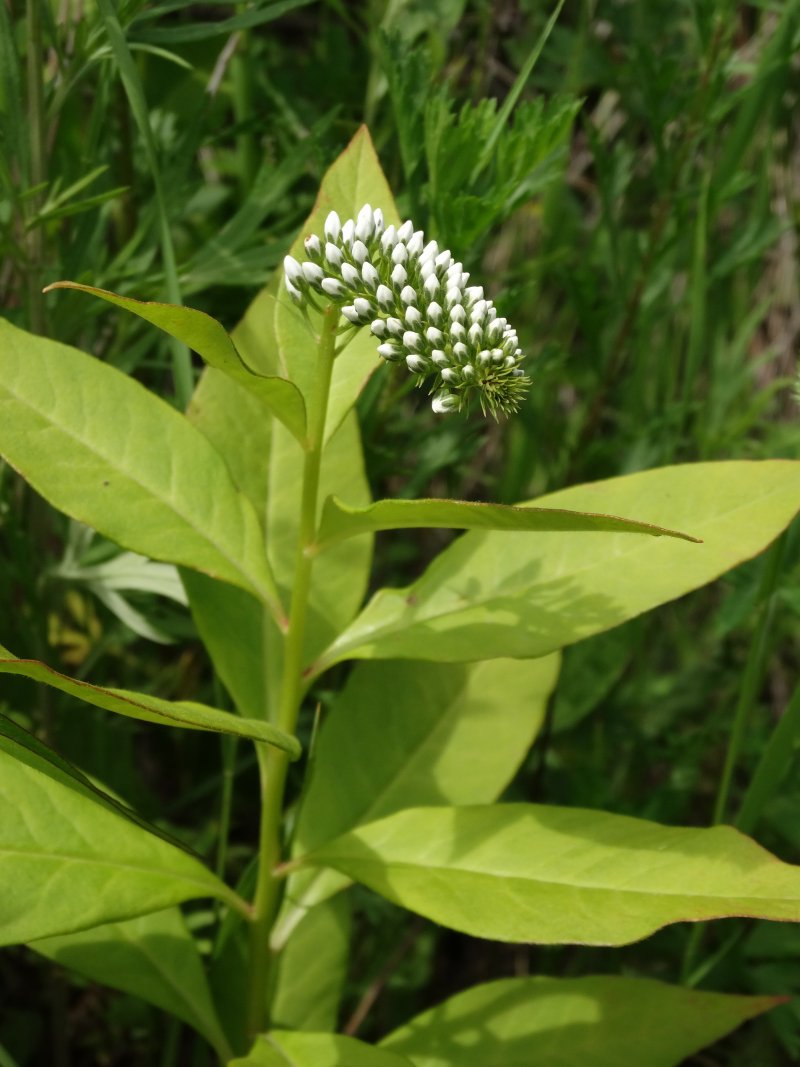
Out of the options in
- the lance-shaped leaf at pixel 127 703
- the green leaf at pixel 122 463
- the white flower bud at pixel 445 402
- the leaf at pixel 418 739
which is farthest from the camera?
the leaf at pixel 418 739

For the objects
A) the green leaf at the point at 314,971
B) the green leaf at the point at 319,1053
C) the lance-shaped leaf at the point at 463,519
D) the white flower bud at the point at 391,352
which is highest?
the white flower bud at the point at 391,352

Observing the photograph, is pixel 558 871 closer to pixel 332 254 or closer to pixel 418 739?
pixel 418 739

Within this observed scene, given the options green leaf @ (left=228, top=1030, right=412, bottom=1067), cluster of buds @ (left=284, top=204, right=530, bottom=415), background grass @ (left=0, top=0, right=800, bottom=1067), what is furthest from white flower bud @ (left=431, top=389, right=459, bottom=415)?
green leaf @ (left=228, top=1030, right=412, bottom=1067)

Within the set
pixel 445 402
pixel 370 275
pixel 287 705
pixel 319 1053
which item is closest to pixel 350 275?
pixel 370 275

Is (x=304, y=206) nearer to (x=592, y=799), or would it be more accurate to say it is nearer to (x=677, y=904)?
(x=592, y=799)

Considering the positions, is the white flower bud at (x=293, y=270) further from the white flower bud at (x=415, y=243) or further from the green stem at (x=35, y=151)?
the green stem at (x=35, y=151)

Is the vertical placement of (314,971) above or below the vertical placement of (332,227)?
below

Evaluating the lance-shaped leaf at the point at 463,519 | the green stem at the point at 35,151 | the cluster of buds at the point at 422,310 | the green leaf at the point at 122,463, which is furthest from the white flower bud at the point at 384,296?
the green stem at the point at 35,151

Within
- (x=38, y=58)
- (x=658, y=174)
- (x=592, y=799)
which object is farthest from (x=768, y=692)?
(x=38, y=58)
